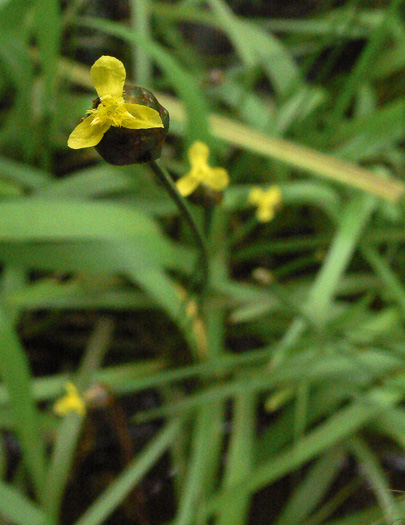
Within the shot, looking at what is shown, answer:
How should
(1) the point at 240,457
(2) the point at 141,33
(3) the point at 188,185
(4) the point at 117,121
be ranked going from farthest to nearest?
(2) the point at 141,33, (1) the point at 240,457, (3) the point at 188,185, (4) the point at 117,121

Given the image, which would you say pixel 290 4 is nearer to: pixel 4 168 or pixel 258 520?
pixel 4 168

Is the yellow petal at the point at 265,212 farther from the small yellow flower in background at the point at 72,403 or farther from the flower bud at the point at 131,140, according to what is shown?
the flower bud at the point at 131,140

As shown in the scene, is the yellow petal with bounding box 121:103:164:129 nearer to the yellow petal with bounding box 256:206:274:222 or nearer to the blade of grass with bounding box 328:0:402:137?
the yellow petal with bounding box 256:206:274:222

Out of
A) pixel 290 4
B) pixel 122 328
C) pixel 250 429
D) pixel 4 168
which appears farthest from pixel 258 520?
pixel 290 4

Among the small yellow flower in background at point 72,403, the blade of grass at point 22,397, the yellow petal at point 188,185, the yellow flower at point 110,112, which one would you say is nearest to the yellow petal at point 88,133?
the yellow flower at point 110,112

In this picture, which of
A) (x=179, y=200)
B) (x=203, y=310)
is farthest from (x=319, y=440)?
(x=179, y=200)

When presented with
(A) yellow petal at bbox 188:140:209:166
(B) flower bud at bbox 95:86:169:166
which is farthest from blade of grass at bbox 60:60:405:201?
(B) flower bud at bbox 95:86:169:166

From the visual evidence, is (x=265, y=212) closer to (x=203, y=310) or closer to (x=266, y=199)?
(x=266, y=199)

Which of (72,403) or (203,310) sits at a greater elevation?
(203,310)
